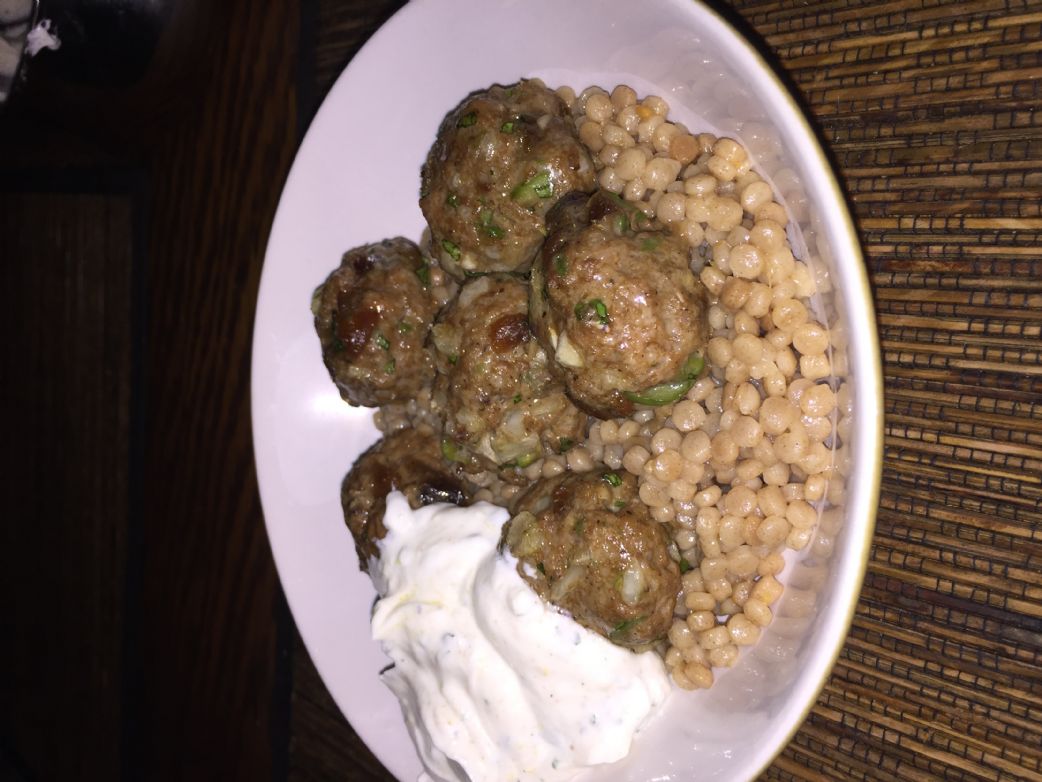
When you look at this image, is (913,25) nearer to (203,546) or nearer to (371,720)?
(371,720)

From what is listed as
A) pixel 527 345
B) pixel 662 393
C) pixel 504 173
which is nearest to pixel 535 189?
pixel 504 173

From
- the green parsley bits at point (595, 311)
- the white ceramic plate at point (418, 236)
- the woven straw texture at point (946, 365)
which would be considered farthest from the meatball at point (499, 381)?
the woven straw texture at point (946, 365)

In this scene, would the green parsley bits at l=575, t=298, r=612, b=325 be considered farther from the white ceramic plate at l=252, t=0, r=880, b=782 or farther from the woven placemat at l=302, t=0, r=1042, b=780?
the woven placemat at l=302, t=0, r=1042, b=780

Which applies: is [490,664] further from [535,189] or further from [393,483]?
[535,189]

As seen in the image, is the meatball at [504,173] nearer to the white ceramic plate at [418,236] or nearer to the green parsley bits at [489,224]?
the green parsley bits at [489,224]

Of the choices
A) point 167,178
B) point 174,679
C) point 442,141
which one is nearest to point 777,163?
point 442,141
